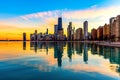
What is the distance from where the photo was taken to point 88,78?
24156 mm

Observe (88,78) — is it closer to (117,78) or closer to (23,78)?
(117,78)

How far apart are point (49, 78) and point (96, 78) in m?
5.76

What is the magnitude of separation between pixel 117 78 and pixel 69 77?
588 centimetres

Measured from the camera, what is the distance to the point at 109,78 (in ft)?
80.2

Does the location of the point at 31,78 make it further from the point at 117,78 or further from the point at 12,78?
the point at 117,78

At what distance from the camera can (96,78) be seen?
79.6 feet

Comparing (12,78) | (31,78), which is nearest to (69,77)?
(31,78)

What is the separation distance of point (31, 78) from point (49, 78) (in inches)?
85.5

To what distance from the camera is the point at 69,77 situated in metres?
24.8

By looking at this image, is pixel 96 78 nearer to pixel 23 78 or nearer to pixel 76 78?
pixel 76 78

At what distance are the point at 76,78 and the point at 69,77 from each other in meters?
1.00

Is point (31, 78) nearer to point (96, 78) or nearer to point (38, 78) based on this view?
point (38, 78)

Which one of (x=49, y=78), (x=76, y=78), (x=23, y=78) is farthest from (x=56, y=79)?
(x=23, y=78)

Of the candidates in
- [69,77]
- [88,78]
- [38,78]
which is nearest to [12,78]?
[38,78]
